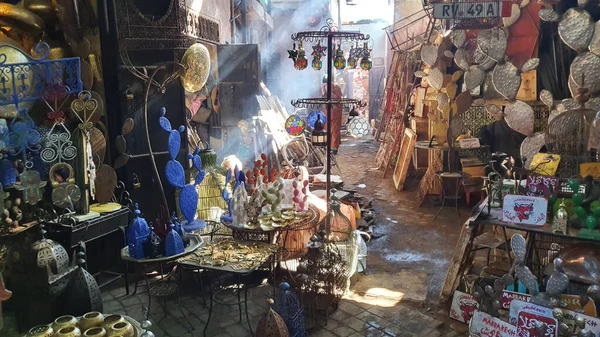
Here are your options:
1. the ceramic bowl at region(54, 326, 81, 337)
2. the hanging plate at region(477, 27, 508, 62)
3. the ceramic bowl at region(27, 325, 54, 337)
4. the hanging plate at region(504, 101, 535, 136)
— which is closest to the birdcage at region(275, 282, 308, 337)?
the ceramic bowl at region(54, 326, 81, 337)

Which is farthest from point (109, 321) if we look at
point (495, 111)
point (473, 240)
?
point (495, 111)

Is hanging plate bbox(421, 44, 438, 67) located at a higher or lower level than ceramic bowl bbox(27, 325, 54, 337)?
higher

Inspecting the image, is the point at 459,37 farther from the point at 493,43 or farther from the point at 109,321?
the point at 109,321

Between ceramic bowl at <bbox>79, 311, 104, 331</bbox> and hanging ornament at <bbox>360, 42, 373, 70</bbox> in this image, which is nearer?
ceramic bowl at <bbox>79, 311, 104, 331</bbox>

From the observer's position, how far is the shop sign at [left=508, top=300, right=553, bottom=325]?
142 inches

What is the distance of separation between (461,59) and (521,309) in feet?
20.3

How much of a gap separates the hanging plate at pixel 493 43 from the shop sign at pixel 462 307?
15.5 ft

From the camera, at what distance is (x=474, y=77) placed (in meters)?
8.59

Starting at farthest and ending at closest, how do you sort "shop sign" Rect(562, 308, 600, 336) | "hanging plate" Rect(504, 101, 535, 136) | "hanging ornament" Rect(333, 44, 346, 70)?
"hanging plate" Rect(504, 101, 535, 136) → "hanging ornament" Rect(333, 44, 346, 70) → "shop sign" Rect(562, 308, 600, 336)

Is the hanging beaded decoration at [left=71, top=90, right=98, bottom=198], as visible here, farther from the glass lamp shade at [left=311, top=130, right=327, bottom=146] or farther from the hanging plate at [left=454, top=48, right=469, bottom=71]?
the hanging plate at [left=454, top=48, right=469, bottom=71]

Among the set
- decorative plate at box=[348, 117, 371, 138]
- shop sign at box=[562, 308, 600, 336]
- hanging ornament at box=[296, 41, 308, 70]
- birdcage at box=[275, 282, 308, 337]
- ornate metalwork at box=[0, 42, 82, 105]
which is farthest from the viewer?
decorative plate at box=[348, 117, 371, 138]

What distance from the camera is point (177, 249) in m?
4.71

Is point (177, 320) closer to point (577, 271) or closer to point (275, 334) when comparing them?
point (275, 334)

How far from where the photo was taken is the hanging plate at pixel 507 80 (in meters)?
7.83
